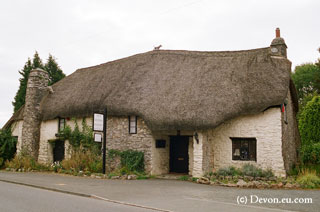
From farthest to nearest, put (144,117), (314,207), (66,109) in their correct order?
(66,109)
(144,117)
(314,207)

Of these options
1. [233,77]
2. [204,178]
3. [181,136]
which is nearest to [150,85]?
[181,136]

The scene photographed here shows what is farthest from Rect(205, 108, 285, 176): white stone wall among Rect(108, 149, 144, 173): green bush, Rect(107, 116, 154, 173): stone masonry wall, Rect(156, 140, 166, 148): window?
Rect(108, 149, 144, 173): green bush

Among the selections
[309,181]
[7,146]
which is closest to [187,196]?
[309,181]

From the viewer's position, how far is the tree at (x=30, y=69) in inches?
1355

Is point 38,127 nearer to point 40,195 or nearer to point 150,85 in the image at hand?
point 150,85

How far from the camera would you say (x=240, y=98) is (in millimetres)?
14094

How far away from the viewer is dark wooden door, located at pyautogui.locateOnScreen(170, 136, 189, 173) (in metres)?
16.2

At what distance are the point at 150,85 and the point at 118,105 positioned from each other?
203cm

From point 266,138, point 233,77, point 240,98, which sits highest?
point 233,77

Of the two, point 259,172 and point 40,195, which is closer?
point 40,195

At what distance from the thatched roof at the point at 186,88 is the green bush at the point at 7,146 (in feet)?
16.3

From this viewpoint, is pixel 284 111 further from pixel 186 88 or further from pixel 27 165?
pixel 27 165

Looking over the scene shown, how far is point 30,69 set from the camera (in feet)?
120

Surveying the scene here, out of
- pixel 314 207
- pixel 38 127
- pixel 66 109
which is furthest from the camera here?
pixel 38 127
